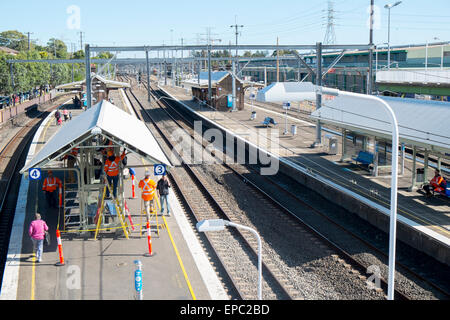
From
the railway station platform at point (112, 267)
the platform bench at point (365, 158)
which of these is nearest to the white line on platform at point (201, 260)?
the railway station platform at point (112, 267)

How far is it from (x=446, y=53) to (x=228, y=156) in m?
33.9

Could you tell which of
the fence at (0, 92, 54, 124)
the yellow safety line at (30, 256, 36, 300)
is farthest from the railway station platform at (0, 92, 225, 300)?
the fence at (0, 92, 54, 124)

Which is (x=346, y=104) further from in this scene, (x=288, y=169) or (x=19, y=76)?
(x=19, y=76)

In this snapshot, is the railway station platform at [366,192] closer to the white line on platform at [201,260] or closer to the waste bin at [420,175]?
the waste bin at [420,175]

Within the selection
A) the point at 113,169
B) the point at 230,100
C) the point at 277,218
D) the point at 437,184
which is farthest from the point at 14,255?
the point at 230,100

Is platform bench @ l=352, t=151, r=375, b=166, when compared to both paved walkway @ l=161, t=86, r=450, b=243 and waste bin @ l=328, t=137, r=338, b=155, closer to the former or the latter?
paved walkway @ l=161, t=86, r=450, b=243

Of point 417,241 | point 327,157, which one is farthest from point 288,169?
point 417,241

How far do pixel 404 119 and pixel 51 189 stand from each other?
1121cm

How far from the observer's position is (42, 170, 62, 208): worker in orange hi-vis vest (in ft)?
48.0

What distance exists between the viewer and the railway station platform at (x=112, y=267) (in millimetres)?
9383

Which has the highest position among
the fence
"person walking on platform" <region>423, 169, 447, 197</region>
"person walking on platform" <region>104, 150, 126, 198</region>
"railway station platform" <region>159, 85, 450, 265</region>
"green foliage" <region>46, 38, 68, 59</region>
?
"green foliage" <region>46, 38, 68, 59</region>

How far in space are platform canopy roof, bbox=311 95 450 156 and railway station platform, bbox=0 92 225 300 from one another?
623cm

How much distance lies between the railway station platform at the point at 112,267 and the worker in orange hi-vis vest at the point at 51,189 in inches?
32.9
